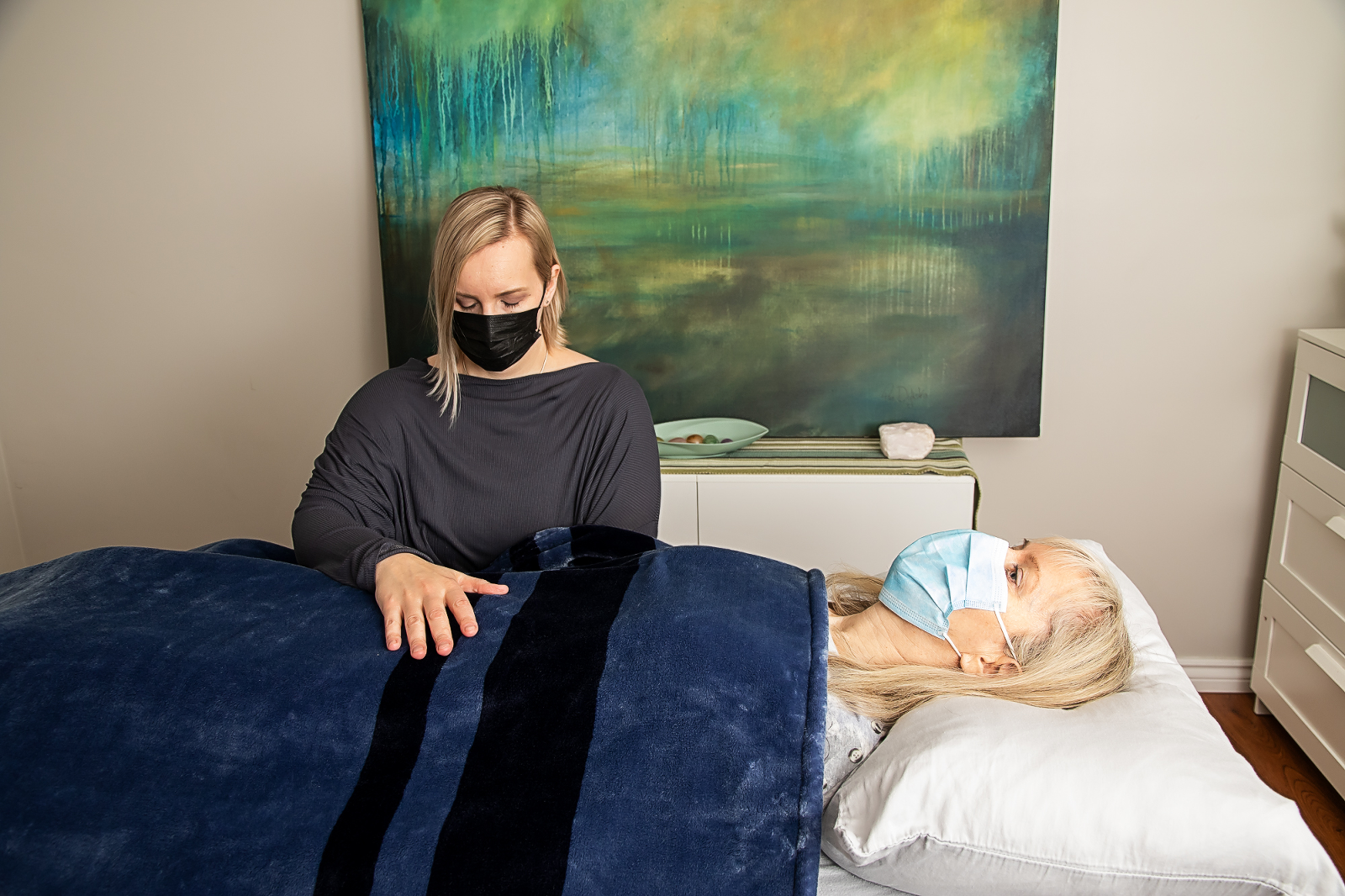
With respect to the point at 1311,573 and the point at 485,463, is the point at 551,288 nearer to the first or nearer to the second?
the point at 485,463

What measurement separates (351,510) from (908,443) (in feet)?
4.32

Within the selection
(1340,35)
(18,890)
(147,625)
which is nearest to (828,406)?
(1340,35)

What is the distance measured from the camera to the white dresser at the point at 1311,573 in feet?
6.47

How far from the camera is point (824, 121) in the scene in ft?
7.38

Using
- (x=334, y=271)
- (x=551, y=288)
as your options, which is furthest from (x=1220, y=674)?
(x=334, y=271)

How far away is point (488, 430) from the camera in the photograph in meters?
1.57

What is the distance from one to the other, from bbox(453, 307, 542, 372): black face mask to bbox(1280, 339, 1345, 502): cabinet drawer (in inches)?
66.4

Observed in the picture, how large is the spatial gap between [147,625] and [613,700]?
553mm

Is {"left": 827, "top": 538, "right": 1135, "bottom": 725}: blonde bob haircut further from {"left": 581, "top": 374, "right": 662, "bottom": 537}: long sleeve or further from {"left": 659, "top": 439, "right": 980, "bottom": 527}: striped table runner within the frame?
{"left": 659, "top": 439, "right": 980, "bottom": 527}: striped table runner

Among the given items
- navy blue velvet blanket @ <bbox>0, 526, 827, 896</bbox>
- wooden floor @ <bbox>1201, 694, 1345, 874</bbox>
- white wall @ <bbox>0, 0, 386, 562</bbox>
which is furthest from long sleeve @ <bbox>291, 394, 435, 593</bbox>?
wooden floor @ <bbox>1201, 694, 1345, 874</bbox>

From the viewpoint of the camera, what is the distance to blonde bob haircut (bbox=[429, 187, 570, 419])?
4.93 ft

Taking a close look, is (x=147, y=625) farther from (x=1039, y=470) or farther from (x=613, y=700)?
(x=1039, y=470)

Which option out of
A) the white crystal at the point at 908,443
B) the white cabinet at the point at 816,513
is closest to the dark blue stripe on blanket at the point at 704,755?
the white cabinet at the point at 816,513

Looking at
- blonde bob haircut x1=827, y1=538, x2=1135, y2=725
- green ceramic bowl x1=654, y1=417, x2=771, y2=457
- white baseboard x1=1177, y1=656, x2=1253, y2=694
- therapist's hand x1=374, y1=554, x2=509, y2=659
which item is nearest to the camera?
therapist's hand x1=374, y1=554, x2=509, y2=659
